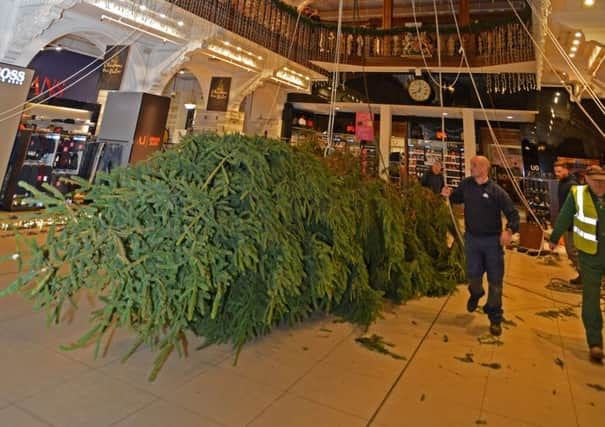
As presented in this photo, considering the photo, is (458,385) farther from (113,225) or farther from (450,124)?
(450,124)

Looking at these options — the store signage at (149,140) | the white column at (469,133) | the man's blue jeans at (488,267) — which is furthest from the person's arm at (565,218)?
the white column at (469,133)

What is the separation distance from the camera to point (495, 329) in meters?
2.69

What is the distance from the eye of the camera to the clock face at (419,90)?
9.80 metres

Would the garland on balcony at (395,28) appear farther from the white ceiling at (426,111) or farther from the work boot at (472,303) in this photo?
the work boot at (472,303)

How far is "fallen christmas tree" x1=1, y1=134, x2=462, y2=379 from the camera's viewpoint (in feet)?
5.18

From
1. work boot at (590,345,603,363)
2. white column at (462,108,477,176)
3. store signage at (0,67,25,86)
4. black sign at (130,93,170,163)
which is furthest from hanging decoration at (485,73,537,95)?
store signage at (0,67,25,86)

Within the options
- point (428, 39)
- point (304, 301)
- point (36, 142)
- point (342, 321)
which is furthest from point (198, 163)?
point (428, 39)

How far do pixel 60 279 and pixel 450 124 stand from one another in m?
11.6

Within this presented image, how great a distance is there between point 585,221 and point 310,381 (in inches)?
93.5

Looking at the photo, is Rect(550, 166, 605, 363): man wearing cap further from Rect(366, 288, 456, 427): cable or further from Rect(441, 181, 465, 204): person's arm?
Rect(366, 288, 456, 427): cable

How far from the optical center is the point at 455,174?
10.8m

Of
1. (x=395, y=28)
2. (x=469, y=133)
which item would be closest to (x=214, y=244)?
(x=395, y=28)

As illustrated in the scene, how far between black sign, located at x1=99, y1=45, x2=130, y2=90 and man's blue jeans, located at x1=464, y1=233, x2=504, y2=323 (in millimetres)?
6678

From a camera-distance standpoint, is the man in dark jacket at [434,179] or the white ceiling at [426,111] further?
the white ceiling at [426,111]
